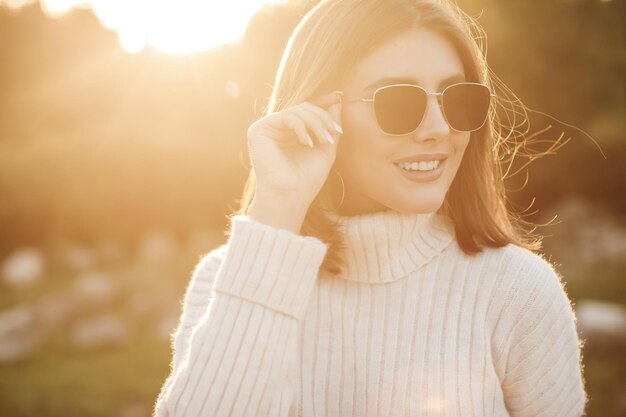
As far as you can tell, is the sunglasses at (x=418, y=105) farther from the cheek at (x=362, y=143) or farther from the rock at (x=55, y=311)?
the rock at (x=55, y=311)

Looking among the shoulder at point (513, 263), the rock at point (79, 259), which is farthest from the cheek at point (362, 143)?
the rock at point (79, 259)

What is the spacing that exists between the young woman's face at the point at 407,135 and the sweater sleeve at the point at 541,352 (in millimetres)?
460

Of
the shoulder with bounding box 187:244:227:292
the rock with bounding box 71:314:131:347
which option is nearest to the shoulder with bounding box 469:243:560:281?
the shoulder with bounding box 187:244:227:292

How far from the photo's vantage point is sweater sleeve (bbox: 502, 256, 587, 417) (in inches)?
85.8

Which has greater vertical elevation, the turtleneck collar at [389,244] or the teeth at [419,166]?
the teeth at [419,166]

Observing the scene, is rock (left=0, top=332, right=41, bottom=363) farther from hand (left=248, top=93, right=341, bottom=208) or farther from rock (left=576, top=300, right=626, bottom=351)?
hand (left=248, top=93, right=341, bottom=208)

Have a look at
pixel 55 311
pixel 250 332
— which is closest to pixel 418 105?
pixel 250 332

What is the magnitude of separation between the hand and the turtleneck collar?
0.25m

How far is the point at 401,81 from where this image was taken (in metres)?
2.19

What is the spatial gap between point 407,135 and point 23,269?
1003 centimetres

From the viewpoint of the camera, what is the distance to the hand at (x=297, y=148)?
2.22m

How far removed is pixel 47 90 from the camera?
16422 millimetres

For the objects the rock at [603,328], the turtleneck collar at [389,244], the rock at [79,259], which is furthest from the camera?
the rock at [79,259]

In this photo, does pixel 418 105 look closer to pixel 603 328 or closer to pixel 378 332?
pixel 378 332
